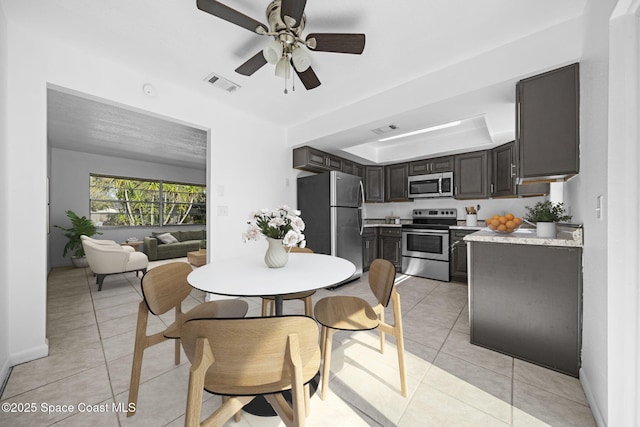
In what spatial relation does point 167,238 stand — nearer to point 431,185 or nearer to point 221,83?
point 221,83

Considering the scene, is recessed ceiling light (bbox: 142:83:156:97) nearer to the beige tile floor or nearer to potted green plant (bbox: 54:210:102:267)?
the beige tile floor

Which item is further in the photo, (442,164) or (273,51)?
(442,164)

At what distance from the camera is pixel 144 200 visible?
254 inches

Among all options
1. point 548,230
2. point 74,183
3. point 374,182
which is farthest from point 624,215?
point 74,183

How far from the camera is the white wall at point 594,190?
1.19 m

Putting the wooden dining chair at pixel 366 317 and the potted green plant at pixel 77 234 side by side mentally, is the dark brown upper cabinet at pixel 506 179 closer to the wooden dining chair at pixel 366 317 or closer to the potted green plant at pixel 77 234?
the wooden dining chair at pixel 366 317

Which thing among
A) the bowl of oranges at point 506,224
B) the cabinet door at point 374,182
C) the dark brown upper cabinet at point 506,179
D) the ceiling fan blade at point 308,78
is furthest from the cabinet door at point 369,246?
the ceiling fan blade at point 308,78

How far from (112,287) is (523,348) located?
16.7ft

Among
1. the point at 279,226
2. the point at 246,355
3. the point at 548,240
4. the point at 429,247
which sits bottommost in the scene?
the point at 429,247

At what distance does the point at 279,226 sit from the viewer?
5.00 feet

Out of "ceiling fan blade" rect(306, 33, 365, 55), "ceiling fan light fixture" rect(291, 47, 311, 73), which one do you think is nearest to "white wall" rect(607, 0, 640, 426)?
"ceiling fan blade" rect(306, 33, 365, 55)

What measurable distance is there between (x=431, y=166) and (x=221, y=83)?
12.0 ft

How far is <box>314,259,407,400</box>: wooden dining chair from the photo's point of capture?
138 centimetres

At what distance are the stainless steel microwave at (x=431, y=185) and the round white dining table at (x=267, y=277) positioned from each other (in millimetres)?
3256
